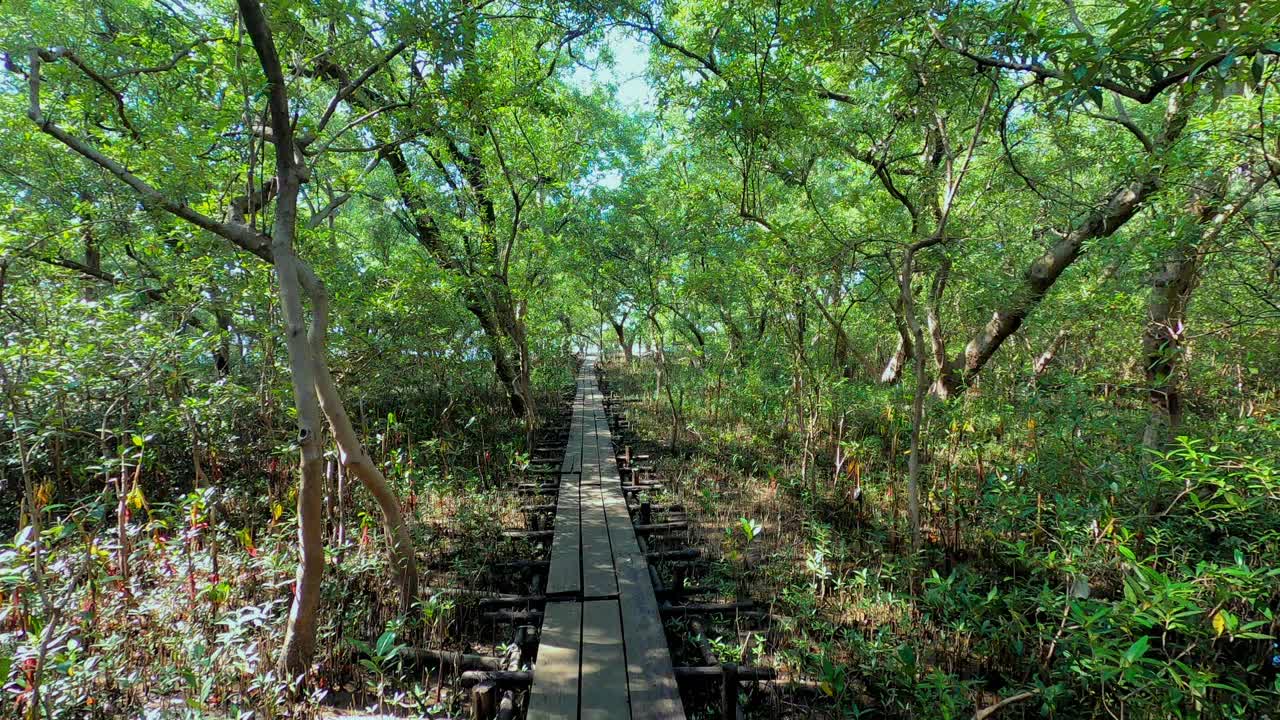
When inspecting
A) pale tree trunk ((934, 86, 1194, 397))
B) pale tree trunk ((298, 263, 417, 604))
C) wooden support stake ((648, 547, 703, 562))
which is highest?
pale tree trunk ((934, 86, 1194, 397))

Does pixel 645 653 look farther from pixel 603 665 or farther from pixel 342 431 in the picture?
pixel 342 431

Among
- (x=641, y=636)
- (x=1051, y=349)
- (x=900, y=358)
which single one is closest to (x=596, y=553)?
(x=641, y=636)

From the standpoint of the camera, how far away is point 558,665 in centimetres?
308

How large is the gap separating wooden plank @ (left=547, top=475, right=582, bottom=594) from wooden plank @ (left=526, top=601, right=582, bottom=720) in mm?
241

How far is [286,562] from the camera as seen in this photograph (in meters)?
3.82

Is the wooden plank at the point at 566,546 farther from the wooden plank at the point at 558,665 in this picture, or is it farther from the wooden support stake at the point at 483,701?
the wooden support stake at the point at 483,701

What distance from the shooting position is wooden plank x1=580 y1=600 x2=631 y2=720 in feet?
8.99

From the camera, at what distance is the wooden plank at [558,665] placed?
8.96 ft

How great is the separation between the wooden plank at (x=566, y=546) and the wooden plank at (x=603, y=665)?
333 mm

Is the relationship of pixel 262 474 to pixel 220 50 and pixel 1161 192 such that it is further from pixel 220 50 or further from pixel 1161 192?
pixel 1161 192

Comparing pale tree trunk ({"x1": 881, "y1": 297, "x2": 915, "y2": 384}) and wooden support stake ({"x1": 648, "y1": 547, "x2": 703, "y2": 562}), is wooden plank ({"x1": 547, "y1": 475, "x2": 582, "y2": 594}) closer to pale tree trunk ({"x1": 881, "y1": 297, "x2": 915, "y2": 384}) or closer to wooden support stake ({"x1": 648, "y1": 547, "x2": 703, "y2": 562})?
wooden support stake ({"x1": 648, "y1": 547, "x2": 703, "y2": 562})

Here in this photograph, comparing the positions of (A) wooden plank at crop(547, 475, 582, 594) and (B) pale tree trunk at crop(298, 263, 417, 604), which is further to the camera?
(A) wooden plank at crop(547, 475, 582, 594)

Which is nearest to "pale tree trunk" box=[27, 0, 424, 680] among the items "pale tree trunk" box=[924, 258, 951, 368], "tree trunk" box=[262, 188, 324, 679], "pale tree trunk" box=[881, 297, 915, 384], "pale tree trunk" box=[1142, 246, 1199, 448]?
"tree trunk" box=[262, 188, 324, 679]

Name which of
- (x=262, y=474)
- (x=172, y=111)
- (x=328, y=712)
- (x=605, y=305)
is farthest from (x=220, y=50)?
(x=605, y=305)
